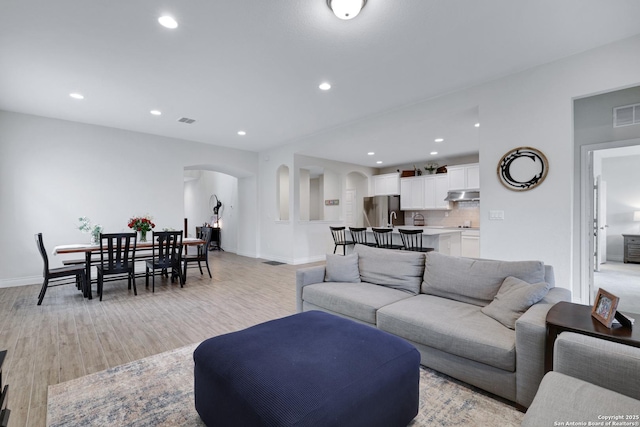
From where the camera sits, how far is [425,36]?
8.98 ft

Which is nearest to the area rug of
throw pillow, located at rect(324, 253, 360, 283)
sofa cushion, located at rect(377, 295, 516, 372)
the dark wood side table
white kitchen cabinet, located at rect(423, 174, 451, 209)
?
sofa cushion, located at rect(377, 295, 516, 372)

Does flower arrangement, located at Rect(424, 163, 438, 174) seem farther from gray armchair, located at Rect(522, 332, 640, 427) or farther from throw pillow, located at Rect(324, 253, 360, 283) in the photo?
gray armchair, located at Rect(522, 332, 640, 427)

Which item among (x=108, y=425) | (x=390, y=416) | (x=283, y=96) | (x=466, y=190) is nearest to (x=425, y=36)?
(x=283, y=96)

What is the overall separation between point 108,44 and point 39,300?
10.9 feet

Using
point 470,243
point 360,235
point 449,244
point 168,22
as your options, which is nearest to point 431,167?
point 470,243

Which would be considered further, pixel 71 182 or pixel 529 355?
pixel 71 182

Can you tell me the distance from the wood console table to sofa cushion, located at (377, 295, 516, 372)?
23.2 feet

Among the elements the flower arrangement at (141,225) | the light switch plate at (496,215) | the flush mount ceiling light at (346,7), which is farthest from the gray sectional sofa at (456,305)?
the flower arrangement at (141,225)

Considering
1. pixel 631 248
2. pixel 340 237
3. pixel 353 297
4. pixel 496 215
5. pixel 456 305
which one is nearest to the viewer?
pixel 456 305

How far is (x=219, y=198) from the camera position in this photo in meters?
10.1

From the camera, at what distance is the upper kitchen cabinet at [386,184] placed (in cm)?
867

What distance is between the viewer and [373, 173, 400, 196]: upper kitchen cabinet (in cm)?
867

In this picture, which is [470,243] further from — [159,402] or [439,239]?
[159,402]

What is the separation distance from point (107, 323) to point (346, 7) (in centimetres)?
387
